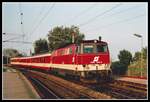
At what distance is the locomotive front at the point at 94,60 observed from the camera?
23.7 m

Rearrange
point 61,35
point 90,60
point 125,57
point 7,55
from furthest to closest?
point 7,55
point 61,35
point 125,57
point 90,60

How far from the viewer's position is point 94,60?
23906 millimetres

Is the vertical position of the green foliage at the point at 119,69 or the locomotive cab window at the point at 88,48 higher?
the locomotive cab window at the point at 88,48

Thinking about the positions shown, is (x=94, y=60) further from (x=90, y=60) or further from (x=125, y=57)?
(x=125, y=57)

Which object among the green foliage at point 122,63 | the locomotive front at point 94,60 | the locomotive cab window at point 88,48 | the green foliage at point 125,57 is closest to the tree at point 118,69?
the green foliage at point 122,63

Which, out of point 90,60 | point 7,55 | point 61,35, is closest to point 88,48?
point 90,60

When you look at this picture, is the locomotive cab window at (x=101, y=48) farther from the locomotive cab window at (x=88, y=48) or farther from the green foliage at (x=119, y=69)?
the green foliage at (x=119, y=69)

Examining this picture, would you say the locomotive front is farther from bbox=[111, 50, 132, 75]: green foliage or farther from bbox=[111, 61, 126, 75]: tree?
bbox=[111, 50, 132, 75]: green foliage

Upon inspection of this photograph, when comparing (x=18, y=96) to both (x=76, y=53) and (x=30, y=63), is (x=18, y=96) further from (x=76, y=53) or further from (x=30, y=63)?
(x=30, y=63)

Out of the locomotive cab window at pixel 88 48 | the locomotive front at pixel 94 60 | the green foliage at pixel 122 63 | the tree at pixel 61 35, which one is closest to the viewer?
the locomotive front at pixel 94 60

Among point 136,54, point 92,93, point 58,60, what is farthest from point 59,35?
point 92,93

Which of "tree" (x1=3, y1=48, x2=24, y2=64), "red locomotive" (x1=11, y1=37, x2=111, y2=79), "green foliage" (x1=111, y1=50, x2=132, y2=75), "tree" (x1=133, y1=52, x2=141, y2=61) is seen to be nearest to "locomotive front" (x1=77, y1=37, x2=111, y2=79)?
"red locomotive" (x1=11, y1=37, x2=111, y2=79)

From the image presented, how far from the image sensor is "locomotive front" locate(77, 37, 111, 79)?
77.6ft

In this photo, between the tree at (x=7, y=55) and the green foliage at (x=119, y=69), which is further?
the tree at (x=7, y=55)
